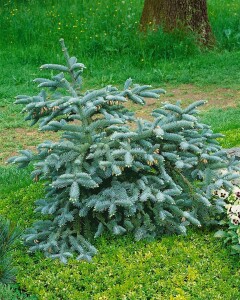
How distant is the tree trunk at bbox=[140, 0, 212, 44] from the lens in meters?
11.6

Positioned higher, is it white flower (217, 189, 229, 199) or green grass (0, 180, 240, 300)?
white flower (217, 189, 229, 199)

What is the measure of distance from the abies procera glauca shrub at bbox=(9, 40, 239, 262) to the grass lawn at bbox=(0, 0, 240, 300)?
154 millimetres

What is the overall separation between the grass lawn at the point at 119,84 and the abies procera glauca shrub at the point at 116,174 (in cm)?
15

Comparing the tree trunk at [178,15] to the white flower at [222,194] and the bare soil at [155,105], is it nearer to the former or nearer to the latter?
the bare soil at [155,105]

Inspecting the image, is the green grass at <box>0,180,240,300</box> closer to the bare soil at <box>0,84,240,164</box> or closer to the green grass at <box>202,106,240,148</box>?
the green grass at <box>202,106,240,148</box>

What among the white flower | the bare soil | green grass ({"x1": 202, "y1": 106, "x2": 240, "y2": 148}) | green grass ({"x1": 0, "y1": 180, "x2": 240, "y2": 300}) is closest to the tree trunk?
the bare soil

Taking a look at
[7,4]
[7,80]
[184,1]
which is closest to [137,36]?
[184,1]

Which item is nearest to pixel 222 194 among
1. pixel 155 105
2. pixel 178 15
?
pixel 155 105

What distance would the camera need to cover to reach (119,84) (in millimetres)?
10367

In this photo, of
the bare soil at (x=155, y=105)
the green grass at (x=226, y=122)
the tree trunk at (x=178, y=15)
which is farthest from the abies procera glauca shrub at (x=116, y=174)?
the tree trunk at (x=178, y=15)

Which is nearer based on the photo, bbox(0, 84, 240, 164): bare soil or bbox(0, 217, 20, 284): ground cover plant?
bbox(0, 217, 20, 284): ground cover plant

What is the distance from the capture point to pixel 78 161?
4.75 metres

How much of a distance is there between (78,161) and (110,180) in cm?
43

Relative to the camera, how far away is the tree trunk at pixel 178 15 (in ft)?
38.2
